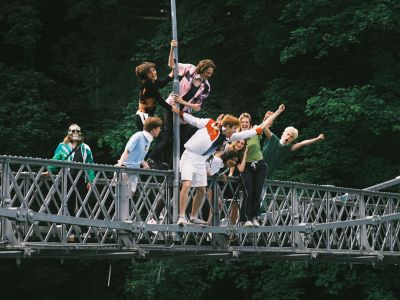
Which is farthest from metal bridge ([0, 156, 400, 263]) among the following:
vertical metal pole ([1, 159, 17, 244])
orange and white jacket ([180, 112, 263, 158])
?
orange and white jacket ([180, 112, 263, 158])

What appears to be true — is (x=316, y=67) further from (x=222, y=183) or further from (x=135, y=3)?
(x=222, y=183)

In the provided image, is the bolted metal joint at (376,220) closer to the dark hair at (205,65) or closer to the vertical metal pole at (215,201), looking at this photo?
the vertical metal pole at (215,201)

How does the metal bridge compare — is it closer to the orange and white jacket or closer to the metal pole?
the metal pole

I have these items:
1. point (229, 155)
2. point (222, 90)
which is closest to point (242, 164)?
point (229, 155)

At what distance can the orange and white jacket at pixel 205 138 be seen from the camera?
1786 centimetres

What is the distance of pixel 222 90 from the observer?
34.1m

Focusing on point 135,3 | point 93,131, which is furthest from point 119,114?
point 135,3

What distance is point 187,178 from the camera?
59.3 feet

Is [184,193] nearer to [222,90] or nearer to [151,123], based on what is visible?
[151,123]

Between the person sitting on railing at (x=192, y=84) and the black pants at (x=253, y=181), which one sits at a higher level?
the person sitting on railing at (x=192, y=84)

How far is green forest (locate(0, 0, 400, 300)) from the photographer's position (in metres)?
31.6

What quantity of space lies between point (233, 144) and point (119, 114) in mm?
15059

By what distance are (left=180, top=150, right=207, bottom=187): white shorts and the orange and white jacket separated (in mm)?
68

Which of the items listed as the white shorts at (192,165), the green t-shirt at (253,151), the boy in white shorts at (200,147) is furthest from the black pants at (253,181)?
the white shorts at (192,165)
